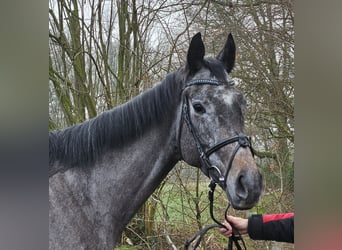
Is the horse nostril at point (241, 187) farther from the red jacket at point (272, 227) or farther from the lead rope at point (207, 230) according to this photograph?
the red jacket at point (272, 227)

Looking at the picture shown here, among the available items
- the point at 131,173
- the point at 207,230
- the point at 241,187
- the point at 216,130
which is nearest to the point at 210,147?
the point at 216,130

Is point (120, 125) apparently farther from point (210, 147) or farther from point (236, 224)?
point (236, 224)

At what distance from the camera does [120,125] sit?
1.46 meters

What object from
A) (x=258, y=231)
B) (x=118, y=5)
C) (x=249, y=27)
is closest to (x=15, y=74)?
(x=118, y=5)

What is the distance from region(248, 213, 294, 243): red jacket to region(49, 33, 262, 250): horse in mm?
199

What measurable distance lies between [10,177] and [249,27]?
1160mm

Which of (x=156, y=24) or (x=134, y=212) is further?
(x=156, y=24)

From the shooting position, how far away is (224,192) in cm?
144

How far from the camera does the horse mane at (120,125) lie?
4.70 ft

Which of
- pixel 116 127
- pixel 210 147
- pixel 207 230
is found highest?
pixel 116 127

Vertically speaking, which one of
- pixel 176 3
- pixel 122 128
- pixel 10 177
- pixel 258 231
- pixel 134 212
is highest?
pixel 176 3

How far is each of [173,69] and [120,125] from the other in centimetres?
36

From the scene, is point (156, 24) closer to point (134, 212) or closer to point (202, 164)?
point (202, 164)

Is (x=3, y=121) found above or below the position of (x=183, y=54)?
below
